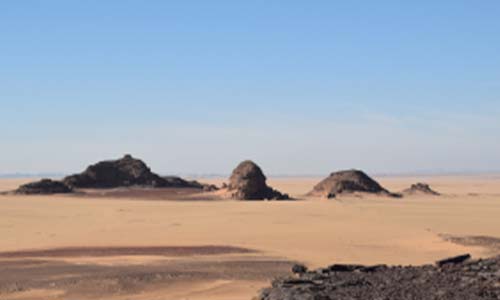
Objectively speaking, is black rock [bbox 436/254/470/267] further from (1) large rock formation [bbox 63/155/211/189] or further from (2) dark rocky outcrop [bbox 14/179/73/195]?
(1) large rock formation [bbox 63/155/211/189]

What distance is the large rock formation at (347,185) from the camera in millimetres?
57031

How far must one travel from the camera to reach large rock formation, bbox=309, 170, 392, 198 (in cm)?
5703

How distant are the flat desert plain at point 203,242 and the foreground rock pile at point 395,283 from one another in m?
2.31

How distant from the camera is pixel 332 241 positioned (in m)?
26.9

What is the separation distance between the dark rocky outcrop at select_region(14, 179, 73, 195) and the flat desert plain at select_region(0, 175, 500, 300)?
36.0ft

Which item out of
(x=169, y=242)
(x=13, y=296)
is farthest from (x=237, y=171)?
(x=13, y=296)

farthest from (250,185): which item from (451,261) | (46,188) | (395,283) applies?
(395,283)

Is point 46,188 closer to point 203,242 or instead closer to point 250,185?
point 250,185

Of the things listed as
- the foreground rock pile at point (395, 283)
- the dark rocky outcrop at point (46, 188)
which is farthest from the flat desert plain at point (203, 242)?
the dark rocky outcrop at point (46, 188)

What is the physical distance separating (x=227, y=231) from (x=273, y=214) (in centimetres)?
780

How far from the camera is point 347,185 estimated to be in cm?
5716

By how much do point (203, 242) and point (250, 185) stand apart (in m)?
22.7

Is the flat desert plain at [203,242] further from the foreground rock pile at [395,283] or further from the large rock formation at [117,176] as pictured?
the large rock formation at [117,176]

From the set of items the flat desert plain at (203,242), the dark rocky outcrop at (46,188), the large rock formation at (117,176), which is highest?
the large rock formation at (117,176)
